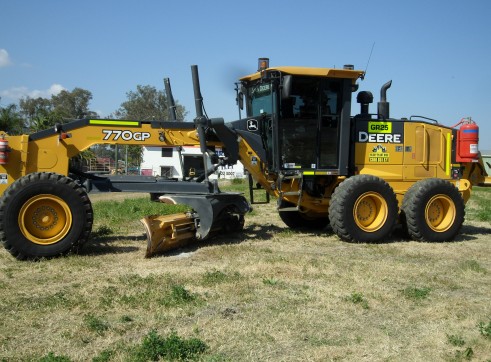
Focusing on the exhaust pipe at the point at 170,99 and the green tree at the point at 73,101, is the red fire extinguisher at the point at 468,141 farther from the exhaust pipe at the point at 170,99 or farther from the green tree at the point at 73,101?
the green tree at the point at 73,101

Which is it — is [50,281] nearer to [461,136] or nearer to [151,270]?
[151,270]

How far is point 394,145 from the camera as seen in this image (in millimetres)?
9891

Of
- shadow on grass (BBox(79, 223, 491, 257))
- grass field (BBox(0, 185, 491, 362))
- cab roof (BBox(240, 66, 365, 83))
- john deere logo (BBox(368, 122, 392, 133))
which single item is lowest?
grass field (BBox(0, 185, 491, 362))

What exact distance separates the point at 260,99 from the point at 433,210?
12.4 ft

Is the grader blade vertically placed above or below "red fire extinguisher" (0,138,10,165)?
below

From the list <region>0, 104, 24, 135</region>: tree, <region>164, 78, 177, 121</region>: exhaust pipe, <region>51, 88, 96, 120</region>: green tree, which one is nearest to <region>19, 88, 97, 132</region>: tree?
<region>51, 88, 96, 120</region>: green tree

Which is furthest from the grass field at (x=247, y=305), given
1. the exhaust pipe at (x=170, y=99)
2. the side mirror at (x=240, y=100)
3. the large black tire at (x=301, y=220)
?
the side mirror at (x=240, y=100)

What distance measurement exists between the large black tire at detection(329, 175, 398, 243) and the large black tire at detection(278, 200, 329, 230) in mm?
1754

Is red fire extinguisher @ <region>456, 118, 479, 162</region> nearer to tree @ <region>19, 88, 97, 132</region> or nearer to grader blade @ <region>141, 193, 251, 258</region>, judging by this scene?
grader blade @ <region>141, 193, 251, 258</region>

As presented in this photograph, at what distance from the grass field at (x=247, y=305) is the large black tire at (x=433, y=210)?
1011mm

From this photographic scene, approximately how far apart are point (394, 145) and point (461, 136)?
1476mm

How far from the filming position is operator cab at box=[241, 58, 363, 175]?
9094mm

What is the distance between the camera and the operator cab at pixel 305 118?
29.8 ft

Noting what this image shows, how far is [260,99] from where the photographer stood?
9484mm
